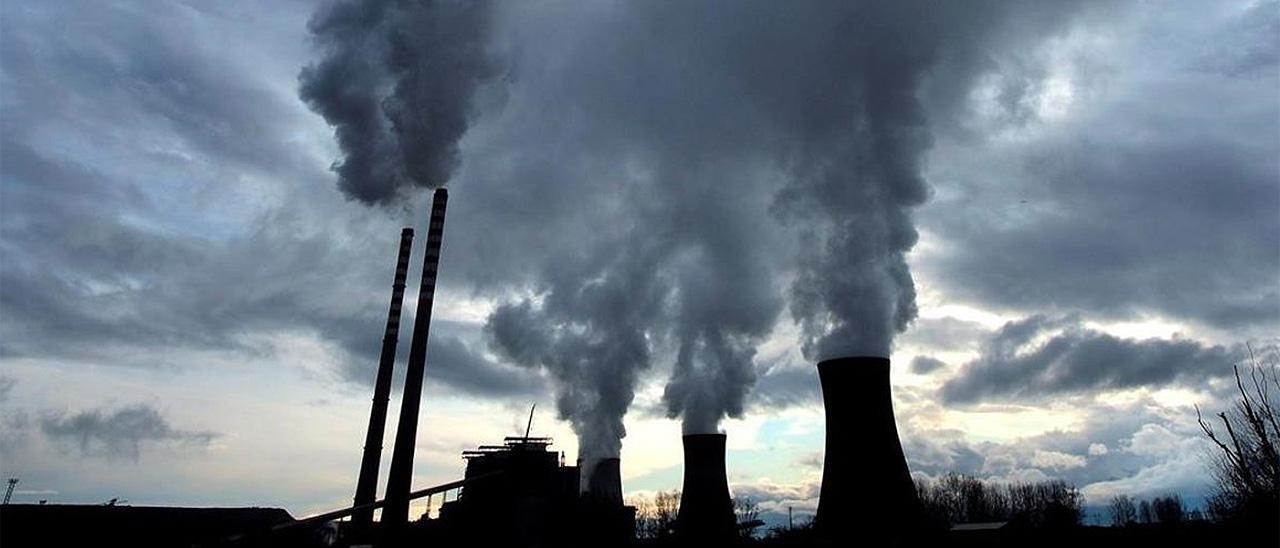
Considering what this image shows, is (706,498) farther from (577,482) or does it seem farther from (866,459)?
(866,459)

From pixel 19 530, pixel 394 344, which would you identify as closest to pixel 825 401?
pixel 394 344

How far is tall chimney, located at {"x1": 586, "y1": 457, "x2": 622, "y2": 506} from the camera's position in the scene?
35.5 meters

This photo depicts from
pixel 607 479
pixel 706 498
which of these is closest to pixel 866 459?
pixel 706 498

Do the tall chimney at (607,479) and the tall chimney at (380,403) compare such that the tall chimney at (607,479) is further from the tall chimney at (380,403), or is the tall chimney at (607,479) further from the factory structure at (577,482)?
the tall chimney at (380,403)

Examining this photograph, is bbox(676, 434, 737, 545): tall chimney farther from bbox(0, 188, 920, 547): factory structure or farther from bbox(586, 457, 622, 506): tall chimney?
bbox(586, 457, 622, 506): tall chimney

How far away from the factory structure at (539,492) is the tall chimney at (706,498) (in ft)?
0.11

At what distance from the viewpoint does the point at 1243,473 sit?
48.5 feet

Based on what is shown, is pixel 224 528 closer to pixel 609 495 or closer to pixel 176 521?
pixel 176 521

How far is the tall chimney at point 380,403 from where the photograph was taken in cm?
2233

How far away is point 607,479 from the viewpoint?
1411 inches

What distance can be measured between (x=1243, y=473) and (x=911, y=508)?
6472 mm

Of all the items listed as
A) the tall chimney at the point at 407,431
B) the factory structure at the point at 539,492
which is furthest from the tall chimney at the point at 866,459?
the tall chimney at the point at 407,431

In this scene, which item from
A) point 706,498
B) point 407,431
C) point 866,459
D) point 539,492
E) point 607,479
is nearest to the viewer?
point 866,459

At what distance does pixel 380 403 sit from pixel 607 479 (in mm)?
14607
